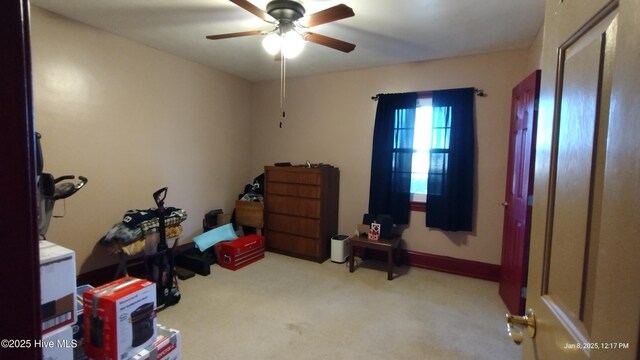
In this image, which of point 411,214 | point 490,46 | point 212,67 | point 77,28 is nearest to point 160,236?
point 77,28

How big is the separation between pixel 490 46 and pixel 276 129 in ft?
9.31

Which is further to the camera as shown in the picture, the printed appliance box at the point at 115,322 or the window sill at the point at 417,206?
the window sill at the point at 417,206

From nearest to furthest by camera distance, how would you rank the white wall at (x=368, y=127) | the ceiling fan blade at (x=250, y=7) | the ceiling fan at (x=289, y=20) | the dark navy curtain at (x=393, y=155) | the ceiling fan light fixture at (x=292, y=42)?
1. the ceiling fan blade at (x=250, y=7)
2. the ceiling fan at (x=289, y=20)
3. the ceiling fan light fixture at (x=292, y=42)
4. the white wall at (x=368, y=127)
5. the dark navy curtain at (x=393, y=155)

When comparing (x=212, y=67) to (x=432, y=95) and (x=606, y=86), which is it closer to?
(x=432, y=95)

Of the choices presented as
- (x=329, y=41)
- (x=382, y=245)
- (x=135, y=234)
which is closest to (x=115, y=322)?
(x=135, y=234)

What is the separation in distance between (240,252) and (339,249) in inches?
46.1

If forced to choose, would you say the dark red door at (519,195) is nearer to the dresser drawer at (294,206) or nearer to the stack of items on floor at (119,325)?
the dresser drawer at (294,206)

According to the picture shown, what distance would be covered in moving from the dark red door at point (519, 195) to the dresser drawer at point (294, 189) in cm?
198

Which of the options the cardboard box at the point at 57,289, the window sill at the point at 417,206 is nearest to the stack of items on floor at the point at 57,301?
the cardboard box at the point at 57,289

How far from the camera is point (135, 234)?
2574 millimetres

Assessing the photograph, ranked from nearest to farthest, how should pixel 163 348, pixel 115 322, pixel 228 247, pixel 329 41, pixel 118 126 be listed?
pixel 115 322 → pixel 163 348 → pixel 329 41 → pixel 118 126 → pixel 228 247

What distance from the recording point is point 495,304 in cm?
267

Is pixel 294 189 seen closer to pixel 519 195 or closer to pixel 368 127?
pixel 368 127

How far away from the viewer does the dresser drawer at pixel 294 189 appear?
142 inches
